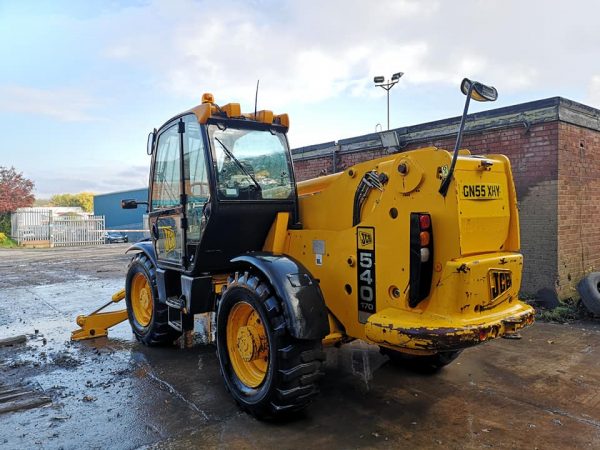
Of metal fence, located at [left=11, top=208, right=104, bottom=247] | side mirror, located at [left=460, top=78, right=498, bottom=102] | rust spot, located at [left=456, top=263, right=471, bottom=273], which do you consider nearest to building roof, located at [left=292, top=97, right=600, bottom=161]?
side mirror, located at [left=460, top=78, right=498, bottom=102]

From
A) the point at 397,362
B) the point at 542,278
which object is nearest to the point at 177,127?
the point at 397,362

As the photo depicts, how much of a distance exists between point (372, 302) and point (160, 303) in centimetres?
293

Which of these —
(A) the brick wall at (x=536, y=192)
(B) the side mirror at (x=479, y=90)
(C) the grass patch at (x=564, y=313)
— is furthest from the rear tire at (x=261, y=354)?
(A) the brick wall at (x=536, y=192)

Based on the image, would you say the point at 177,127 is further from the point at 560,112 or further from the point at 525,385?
the point at 560,112

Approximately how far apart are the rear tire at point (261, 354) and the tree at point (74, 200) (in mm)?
65568

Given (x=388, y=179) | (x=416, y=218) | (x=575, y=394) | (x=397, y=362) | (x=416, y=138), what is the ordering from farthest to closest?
1. (x=416, y=138)
2. (x=397, y=362)
3. (x=575, y=394)
4. (x=388, y=179)
5. (x=416, y=218)

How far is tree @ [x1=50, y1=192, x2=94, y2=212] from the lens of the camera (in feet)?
213

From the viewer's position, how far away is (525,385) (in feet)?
14.0

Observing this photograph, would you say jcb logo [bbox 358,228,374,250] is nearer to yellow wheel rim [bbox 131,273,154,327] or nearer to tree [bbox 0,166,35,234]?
yellow wheel rim [bbox 131,273,154,327]

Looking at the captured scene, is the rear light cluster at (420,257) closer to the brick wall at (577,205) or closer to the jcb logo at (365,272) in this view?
the jcb logo at (365,272)

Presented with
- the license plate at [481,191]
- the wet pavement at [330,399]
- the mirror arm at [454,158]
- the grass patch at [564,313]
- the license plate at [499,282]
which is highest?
the mirror arm at [454,158]

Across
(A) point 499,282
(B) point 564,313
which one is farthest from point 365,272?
(B) point 564,313

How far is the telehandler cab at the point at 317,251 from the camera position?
308 cm

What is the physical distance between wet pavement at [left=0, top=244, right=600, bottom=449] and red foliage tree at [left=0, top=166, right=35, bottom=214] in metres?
31.1
